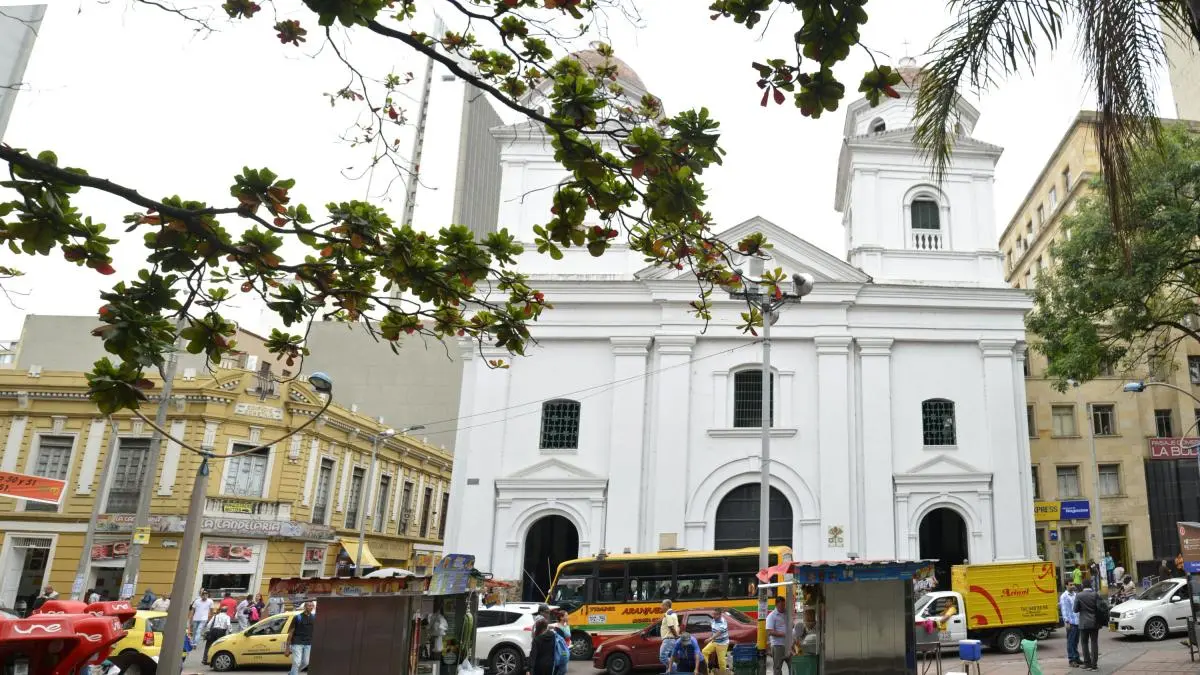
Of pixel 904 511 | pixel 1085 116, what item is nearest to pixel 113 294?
pixel 904 511

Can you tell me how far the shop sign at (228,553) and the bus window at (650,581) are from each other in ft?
45.3

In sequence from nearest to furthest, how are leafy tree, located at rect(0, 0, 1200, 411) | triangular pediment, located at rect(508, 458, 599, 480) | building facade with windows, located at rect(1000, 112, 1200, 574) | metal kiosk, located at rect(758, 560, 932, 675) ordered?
Answer: leafy tree, located at rect(0, 0, 1200, 411)
metal kiosk, located at rect(758, 560, 932, 675)
triangular pediment, located at rect(508, 458, 599, 480)
building facade with windows, located at rect(1000, 112, 1200, 574)

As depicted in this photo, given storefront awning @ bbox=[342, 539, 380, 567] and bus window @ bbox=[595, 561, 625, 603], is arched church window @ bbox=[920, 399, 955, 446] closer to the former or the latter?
bus window @ bbox=[595, 561, 625, 603]

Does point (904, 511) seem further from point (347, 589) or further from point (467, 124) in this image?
point (467, 124)

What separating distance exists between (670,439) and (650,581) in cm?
578

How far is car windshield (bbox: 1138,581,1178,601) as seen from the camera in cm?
1917

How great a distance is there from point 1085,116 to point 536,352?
26.2m

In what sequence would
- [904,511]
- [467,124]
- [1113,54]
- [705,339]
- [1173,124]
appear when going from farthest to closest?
[467,124] < [705,339] < [904,511] < [1173,124] < [1113,54]

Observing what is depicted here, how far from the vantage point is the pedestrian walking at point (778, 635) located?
46.3 feet

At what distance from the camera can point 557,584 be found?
21.5 m

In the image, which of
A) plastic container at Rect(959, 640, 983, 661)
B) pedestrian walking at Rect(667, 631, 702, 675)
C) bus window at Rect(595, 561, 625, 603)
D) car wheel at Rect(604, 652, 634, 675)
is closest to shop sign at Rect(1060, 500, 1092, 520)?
bus window at Rect(595, 561, 625, 603)

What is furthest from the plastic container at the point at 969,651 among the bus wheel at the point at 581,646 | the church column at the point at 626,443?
the church column at the point at 626,443

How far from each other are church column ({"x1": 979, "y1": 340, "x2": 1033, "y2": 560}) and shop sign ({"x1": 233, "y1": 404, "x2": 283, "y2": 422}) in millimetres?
22128

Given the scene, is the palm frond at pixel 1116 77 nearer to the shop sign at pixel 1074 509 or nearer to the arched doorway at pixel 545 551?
the arched doorway at pixel 545 551
